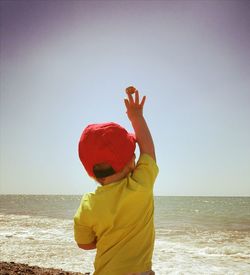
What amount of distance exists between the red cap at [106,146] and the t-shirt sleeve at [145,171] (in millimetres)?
80

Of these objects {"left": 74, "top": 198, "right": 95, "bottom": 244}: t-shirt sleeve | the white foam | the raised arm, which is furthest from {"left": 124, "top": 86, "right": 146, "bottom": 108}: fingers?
the white foam

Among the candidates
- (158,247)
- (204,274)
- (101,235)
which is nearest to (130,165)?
(101,235)

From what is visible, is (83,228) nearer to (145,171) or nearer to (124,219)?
(124,219)

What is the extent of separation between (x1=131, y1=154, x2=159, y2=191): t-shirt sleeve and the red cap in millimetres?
80

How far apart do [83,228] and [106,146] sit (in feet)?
1.48

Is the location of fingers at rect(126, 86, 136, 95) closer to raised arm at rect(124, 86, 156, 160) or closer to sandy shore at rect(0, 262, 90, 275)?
raised arm at rect(124, 86, 156, 160)

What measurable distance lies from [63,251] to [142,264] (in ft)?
35.6

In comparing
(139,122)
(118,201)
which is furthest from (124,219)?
(139,122)

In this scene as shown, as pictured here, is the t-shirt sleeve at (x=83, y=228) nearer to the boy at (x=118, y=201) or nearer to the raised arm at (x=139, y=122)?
the boy at (x=118, y=201)

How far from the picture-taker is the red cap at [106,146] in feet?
4.49

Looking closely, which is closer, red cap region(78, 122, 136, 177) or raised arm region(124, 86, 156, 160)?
red cap region(78, 122, 136, 177)

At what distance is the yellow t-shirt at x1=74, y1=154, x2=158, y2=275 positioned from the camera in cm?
145

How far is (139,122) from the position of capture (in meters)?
1.58

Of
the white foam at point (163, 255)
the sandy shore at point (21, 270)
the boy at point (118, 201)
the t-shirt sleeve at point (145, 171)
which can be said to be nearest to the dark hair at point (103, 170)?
the boy at point (118, 201)
